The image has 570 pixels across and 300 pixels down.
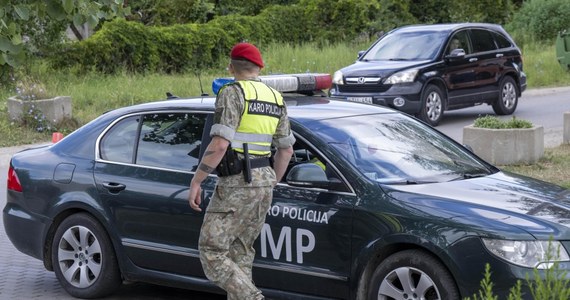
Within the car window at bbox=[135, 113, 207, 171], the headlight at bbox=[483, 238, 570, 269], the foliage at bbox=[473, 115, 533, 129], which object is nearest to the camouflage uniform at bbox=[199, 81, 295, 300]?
the car window at bbox=[135, 113, 207, 171]

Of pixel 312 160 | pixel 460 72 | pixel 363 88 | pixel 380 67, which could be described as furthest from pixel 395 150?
pixel 460 72

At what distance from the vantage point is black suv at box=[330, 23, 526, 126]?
17.6 meters

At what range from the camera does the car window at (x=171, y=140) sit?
23.3ft

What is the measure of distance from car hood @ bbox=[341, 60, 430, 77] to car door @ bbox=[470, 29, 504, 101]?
1.51 meters

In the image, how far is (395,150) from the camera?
6812mm

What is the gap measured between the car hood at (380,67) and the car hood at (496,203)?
11.0m

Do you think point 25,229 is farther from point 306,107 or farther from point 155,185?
point 306,107

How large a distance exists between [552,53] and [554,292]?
27.3 metres

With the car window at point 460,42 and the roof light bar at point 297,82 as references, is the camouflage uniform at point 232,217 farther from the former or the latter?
the car window at point 460,42

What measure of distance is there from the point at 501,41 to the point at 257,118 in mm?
14648

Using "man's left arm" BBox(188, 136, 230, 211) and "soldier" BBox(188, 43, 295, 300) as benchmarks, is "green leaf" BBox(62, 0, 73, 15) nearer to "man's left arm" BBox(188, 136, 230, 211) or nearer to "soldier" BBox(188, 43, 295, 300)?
"soldier" BBox(188, 43, 295, 300)

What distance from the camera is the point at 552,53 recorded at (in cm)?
3019

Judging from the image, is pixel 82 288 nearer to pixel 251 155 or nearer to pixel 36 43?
pixel 251 155

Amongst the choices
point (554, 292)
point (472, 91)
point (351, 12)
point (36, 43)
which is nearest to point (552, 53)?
point (351, 12)
